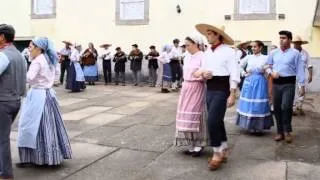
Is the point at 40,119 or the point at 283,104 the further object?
the point at 283,104

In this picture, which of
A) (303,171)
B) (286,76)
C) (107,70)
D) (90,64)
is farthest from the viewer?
(107,70)

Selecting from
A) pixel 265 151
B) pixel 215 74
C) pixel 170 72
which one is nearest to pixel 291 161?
pixel 265 151

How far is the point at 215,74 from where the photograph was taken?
575cm

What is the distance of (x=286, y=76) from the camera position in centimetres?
708

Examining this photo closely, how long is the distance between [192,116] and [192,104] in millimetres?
154

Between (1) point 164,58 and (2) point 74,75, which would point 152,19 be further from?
(2) point 74,75

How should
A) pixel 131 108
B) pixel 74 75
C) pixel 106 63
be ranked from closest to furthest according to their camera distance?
pixel 131 108 < pixel 74 75 < pixel 106 63

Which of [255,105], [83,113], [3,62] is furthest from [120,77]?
[3,62]

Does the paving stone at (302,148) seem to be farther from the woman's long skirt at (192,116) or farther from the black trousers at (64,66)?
the black trousers at (64,66)

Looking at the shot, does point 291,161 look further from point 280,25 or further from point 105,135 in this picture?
point 280,25

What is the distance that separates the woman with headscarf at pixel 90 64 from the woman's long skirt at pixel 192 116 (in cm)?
1082

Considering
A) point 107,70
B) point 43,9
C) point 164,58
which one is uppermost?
point 43,9

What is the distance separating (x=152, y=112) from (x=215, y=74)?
4633 mm

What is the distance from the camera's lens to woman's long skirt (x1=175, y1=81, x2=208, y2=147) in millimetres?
6211
